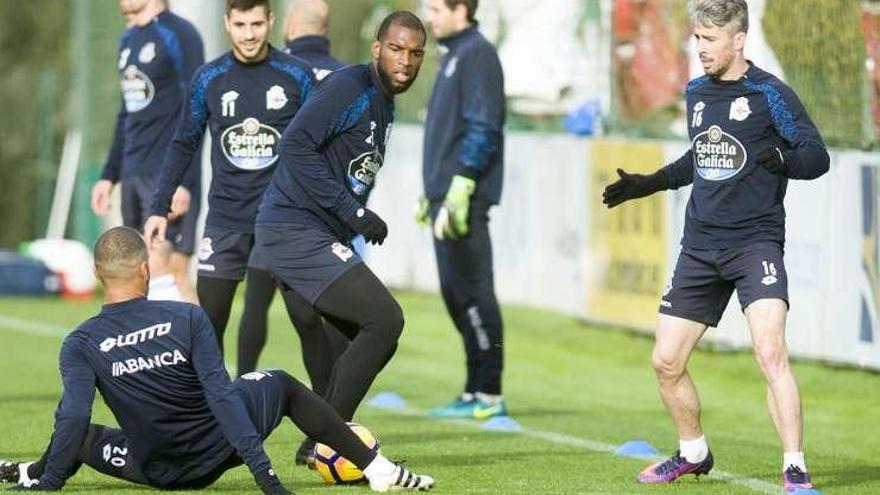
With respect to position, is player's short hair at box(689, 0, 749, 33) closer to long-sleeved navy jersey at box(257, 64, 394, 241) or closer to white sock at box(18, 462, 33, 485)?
long-sleeved navy jersey at box(257, 64, 394, 241)

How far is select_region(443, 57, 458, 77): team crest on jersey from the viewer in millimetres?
12539

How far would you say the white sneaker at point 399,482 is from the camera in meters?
8.75

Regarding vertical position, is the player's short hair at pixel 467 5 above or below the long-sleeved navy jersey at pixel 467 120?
above

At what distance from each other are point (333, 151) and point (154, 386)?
145cm

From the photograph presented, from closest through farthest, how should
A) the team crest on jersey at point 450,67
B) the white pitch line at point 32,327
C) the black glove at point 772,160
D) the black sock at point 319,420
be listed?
the black sock at point 319,420 < the black glove at point 772,160 < the team crest on jersey at point 450,67 < the white pitch line at point 32,327

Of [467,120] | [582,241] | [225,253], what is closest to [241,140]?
[225,253]

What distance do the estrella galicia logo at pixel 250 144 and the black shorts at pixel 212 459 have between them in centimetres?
233

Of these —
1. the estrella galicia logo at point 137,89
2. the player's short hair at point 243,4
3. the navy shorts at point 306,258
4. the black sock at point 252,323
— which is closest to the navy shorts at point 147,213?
the estrella galicia logo at point 137,89

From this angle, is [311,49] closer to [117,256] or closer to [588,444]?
[588,444]

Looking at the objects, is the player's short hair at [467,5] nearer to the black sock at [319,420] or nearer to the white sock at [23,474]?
the black sock at [319,420]

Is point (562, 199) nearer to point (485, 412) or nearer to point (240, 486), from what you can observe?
point (485, 412)

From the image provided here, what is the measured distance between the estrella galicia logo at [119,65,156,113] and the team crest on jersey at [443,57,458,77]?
1.71 meters

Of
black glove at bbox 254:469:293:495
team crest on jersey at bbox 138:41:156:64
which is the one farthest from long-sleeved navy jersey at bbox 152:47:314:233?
black glove at bbox 254:469:293:495

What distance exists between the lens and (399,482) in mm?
8789
